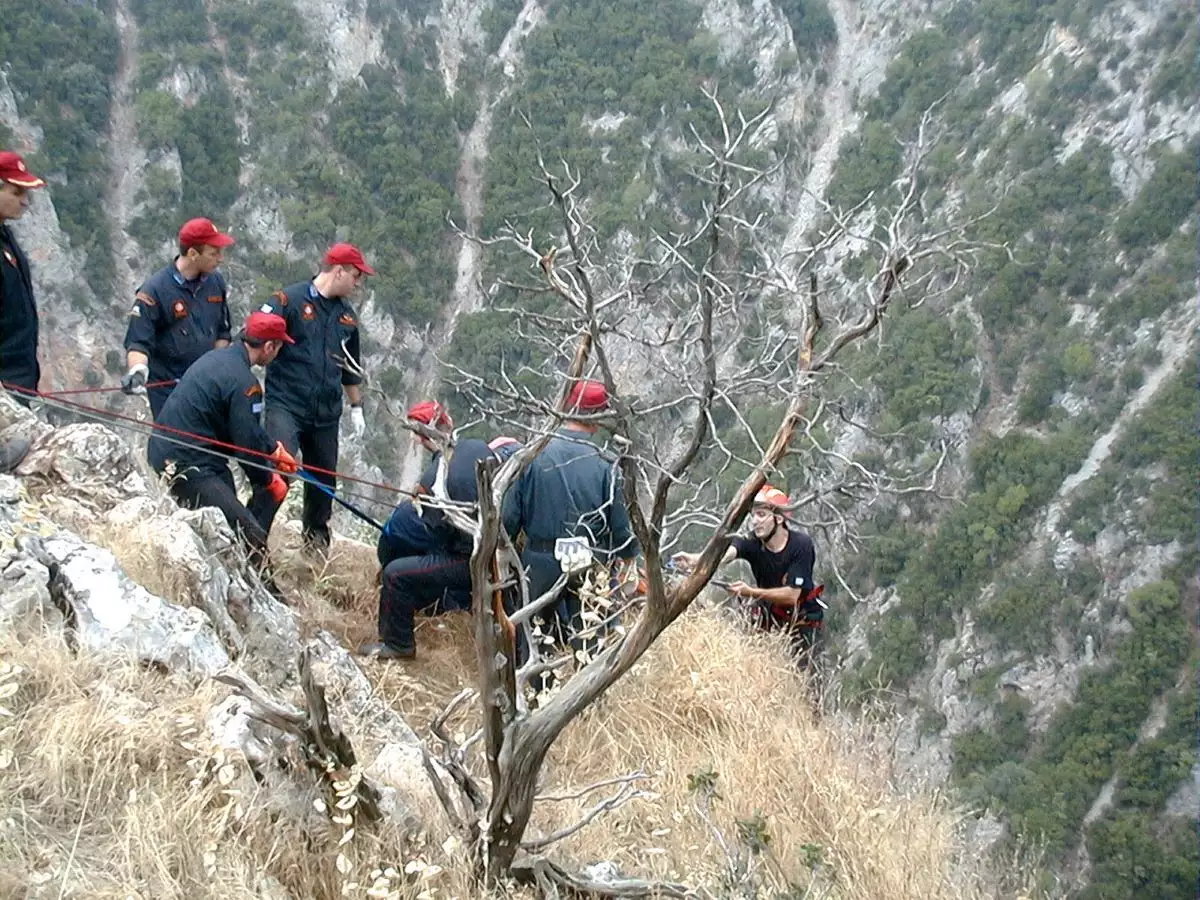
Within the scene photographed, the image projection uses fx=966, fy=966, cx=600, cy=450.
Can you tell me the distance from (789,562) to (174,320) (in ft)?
11.2

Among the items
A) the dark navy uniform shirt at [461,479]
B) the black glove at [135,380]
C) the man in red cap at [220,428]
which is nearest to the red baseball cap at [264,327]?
the man in red cap at [220,428]

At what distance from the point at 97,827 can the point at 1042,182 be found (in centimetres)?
5497

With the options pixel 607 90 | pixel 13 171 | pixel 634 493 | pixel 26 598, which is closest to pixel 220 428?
pixel 13 171

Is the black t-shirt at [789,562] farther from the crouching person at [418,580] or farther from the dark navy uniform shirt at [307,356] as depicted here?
the dark navy uniform shirt at [307,356]

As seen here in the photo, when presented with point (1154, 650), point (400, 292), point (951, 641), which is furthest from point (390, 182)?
point (1154, 650)

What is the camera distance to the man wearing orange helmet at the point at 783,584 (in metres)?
4.94

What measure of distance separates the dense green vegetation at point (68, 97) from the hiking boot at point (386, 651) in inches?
1994

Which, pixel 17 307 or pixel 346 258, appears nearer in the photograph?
pixel 17 307

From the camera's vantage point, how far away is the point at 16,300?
4297 millimetres

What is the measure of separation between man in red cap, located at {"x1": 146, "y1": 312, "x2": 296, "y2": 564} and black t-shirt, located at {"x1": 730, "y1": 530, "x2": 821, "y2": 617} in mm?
2398

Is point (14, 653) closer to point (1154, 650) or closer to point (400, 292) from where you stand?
point (1154, 650)

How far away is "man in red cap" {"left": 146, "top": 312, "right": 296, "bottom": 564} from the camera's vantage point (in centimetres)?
401

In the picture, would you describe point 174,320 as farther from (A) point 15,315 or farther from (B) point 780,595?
(B) point 780,595

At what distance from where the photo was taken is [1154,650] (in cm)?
3847
